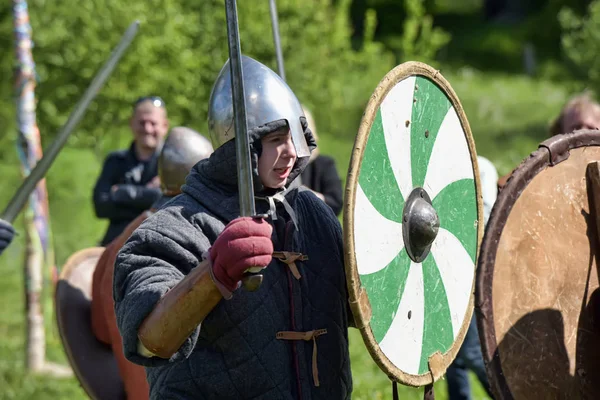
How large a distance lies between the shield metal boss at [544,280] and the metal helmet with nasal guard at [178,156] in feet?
6.66

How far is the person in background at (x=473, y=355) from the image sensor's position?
5805mm

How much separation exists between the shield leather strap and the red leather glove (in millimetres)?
2611

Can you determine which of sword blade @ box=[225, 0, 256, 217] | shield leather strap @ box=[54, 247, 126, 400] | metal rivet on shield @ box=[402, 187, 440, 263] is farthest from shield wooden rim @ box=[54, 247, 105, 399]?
sword blade @ box=[225, 0, 256, 217]

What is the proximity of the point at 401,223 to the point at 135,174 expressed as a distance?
375cm

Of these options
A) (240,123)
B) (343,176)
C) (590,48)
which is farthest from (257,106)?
(343,176)

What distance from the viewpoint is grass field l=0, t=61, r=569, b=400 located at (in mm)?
8258

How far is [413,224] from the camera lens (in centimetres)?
358

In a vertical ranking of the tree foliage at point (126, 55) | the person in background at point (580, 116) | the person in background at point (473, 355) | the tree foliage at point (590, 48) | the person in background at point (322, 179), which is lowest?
the person in background at point (473, 355)

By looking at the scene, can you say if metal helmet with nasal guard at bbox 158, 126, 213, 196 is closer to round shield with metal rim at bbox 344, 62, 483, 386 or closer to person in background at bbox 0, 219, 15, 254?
person in background at bbox 0, 219, 15, 254

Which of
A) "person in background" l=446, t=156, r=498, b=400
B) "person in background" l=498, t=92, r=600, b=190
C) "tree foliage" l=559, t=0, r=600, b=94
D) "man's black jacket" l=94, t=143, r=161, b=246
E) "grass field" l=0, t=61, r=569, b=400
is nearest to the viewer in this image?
"person in background" l=498, t=92, r=600, b=190

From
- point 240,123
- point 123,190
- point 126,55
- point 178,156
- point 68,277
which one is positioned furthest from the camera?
point 126,55

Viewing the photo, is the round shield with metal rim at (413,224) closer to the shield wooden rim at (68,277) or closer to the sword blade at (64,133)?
the sword blade at (64,133)

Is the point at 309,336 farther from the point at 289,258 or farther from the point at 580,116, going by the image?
the point at 580,116

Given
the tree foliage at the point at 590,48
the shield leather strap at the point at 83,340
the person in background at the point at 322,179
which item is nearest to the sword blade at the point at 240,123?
the shield leather strap at the point at 83,340
